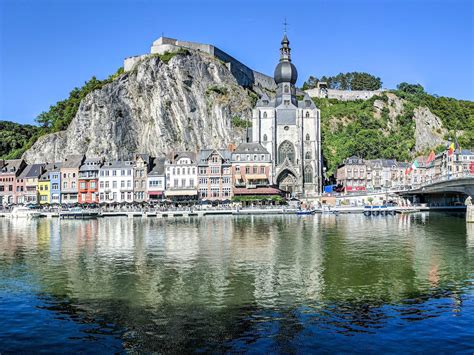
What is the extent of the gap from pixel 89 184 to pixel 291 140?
116 feet

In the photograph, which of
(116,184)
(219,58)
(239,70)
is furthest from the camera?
(239,70)

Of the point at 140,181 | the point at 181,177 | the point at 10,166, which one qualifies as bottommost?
the point at 140,181

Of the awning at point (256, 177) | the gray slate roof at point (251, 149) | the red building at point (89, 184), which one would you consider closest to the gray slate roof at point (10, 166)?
the red building at point (89, 184)

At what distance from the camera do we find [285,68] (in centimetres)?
9906

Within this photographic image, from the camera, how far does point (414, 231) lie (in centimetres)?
5062

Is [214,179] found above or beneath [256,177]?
beneath

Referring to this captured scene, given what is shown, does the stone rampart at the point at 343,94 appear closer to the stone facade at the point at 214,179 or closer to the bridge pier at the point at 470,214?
the stone facade at the point at 214,179

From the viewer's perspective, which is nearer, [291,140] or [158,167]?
[158,167]

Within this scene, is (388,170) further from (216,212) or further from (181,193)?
(181,193)

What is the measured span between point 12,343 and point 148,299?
20.3 ft

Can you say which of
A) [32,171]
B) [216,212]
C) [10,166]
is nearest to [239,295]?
[216,212]

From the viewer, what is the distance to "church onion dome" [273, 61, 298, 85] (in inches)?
3887

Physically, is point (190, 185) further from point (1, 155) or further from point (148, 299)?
point (148, 299)

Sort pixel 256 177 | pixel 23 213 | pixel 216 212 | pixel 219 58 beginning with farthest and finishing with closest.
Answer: pixel 219 58 → pixel 256 177 → pixel 23 213 → pixel 216 212
